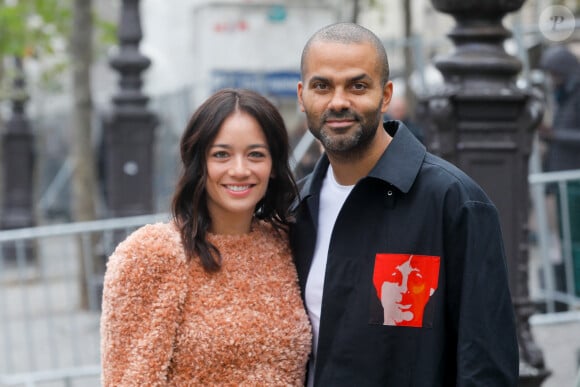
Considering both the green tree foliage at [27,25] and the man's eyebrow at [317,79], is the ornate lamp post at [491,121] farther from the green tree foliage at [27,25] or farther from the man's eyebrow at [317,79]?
the green tree foliage at [27,25]

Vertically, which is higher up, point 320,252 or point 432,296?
point 320,252

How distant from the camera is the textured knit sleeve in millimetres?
3352

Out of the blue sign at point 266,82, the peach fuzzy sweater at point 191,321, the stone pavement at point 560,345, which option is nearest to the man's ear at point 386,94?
the peach fuzzy sweater at point 191,321

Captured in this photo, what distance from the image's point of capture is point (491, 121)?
530 cm

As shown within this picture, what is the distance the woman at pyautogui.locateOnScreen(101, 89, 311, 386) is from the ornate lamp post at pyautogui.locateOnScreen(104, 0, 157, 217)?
23.2ft

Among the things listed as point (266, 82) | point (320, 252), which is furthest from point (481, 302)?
point (266, 82)

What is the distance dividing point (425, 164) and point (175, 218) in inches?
33.5

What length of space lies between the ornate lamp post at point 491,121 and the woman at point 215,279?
1.74m

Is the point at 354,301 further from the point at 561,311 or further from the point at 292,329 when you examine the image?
the point at 561,311

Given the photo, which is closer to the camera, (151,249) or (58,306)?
(151,249)

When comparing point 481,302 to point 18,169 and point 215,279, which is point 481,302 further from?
point 18,169

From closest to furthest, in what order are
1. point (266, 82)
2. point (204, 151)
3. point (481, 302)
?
point (481, 302), point (204, 151), point (266, 82)

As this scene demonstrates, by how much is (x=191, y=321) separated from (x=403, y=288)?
673 mm

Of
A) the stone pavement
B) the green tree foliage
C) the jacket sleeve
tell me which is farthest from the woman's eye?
the green tree foliage
